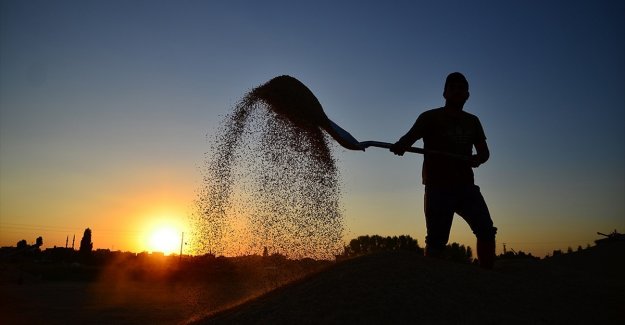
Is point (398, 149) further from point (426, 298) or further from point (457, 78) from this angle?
point (426, 298)

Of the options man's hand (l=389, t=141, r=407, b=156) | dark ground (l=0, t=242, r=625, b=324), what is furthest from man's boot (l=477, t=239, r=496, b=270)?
man's hand (l=389, t=141, r=407, b=156)

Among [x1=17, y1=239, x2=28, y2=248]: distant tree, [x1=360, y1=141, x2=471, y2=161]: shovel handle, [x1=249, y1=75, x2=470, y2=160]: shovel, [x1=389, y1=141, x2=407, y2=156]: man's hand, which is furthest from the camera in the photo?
[x1=17, y1=239, x2=28, y2=248]: distant tree

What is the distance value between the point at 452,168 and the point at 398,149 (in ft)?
1.74

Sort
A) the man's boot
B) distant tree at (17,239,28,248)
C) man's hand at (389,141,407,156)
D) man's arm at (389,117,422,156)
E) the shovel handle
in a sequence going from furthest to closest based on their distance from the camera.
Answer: distant tree at (17,239,28,248)
man's arm at (389,117,422,156)
man's hand at (389,141,407,156)
the shovel handle
the man's boot

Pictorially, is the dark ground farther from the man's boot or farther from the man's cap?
the man's cap

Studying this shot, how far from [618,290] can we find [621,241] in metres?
6.24

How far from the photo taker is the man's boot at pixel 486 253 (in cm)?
419

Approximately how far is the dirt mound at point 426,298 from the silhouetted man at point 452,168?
633 mm

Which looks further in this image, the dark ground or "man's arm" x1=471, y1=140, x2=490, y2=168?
"man's arm" x1=471, y1=140, x2=490, y2=168

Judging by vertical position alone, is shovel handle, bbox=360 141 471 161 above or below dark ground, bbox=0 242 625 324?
above

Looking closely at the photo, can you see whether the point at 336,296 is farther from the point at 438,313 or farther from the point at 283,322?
the point at 438,313

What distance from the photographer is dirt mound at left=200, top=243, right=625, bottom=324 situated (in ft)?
8.86

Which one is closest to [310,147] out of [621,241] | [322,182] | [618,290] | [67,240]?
[322,182]

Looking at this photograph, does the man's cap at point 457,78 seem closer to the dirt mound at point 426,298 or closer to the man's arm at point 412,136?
the man's arm at point 412,136
